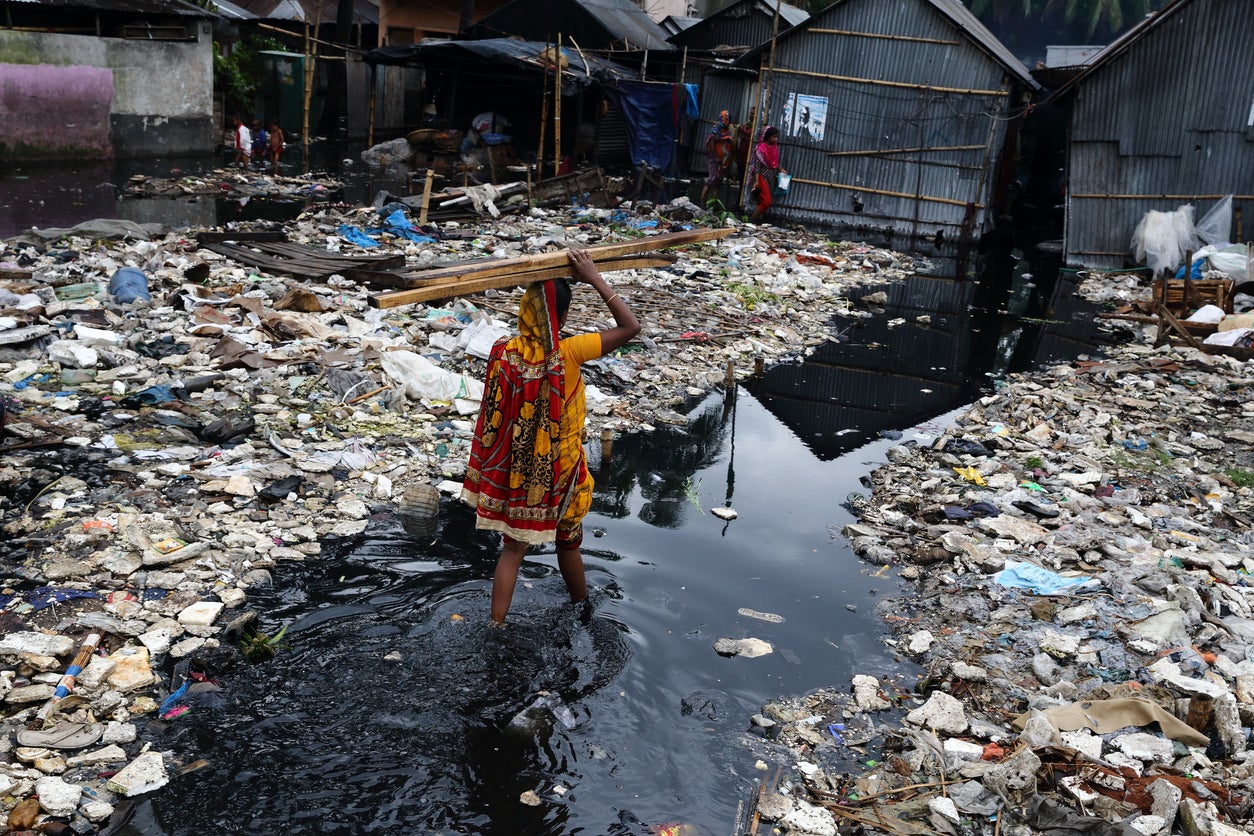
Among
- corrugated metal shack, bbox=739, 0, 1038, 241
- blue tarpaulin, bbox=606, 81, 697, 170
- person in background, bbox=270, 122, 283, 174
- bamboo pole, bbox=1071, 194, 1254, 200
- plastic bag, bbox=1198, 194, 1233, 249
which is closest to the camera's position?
plastic bag, bbox=1198, 194, 1233, 249

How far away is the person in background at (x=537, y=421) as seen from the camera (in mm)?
3422

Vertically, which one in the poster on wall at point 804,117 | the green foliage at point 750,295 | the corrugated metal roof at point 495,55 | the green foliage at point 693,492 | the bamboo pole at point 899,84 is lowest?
the green foliage at point 693,492

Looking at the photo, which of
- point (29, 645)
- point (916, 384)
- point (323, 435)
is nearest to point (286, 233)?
point (323, 435)

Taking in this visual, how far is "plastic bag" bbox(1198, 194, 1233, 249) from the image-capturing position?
13500 mm

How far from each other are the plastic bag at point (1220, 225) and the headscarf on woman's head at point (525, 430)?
531 inches

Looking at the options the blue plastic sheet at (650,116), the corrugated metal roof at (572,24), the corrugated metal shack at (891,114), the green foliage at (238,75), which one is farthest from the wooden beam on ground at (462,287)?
the corrugated metal roof at (572,24)

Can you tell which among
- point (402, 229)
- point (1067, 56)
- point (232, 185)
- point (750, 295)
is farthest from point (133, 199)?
point (1067, 56)

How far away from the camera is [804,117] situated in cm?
1662

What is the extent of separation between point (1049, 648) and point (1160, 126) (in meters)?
13.1

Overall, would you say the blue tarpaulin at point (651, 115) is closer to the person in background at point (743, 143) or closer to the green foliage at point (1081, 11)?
the person in background at point (743, 143)

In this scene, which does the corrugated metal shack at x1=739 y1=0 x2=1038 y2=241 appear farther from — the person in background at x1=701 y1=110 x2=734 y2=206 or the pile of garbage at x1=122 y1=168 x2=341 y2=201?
the pile of garbage at x1=122 y1=168 x2=341 y2=201

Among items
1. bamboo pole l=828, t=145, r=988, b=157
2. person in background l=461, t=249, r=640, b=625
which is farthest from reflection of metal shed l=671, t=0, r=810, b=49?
person in background l=461, t=249, r=640, b=625

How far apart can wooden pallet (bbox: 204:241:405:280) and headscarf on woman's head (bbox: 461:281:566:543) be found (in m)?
6.05

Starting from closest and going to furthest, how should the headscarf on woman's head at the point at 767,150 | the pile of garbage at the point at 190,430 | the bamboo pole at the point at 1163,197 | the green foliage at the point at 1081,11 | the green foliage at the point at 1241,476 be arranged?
the pile of garbage at the point at 190,430 → the green foliage at the point at 1241,476 → the bamboo pole at the point at 1163,197 → the headscarf on woman's head at the point at 767,150 → the green foliage at the point at 1081,11
